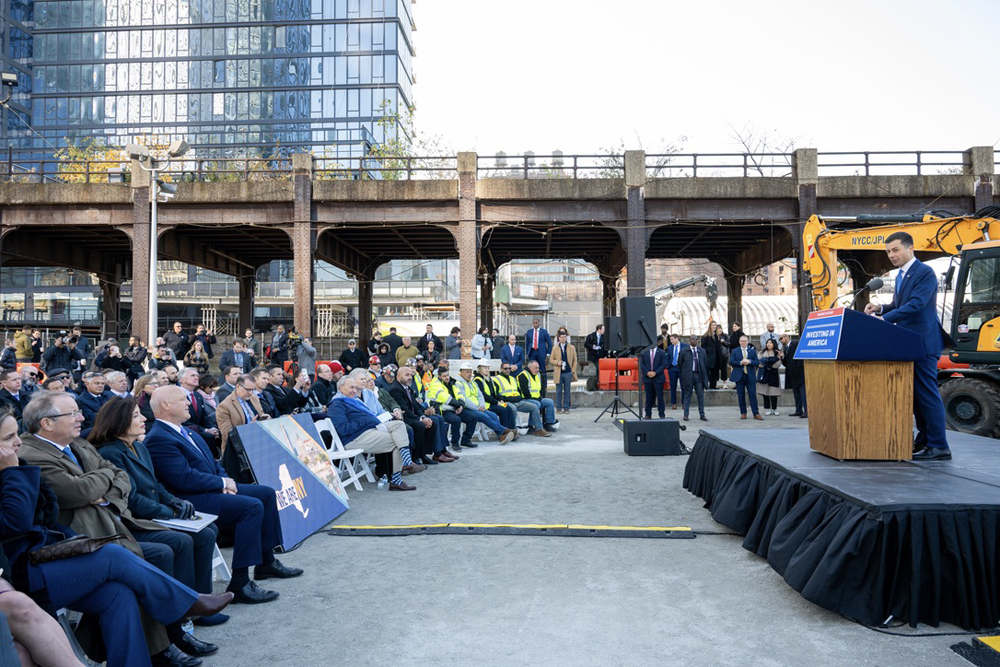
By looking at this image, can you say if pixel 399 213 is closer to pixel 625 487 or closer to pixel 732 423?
pixel 732 423

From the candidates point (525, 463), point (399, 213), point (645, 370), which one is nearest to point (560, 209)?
point (399, 213)

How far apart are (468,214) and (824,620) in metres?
19.1

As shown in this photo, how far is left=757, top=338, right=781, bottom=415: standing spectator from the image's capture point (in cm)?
1602

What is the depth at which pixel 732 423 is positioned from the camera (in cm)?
1471

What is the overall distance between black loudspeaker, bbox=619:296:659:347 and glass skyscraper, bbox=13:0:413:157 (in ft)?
152

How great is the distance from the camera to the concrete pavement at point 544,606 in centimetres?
366

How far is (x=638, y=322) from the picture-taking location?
12.5m

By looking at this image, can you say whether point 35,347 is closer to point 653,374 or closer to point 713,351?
point 653,374

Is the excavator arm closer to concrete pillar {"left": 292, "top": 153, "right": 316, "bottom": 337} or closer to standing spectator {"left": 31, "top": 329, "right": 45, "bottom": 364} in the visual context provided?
concrete pillar {"left": 292, "top": 153, "right": 316, "bottom": 337}

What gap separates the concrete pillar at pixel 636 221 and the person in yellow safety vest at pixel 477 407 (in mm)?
10879

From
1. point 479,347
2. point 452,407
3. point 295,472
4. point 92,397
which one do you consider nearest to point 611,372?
point 479,347

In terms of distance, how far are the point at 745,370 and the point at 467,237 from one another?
33.3 ft

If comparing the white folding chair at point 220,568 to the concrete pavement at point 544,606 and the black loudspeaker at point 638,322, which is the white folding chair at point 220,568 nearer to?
the concrete pavement at point 544,606

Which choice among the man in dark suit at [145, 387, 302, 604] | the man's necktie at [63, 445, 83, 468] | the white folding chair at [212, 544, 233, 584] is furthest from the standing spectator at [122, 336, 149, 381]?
the man's necktie at [63, 445, 83, 468]
